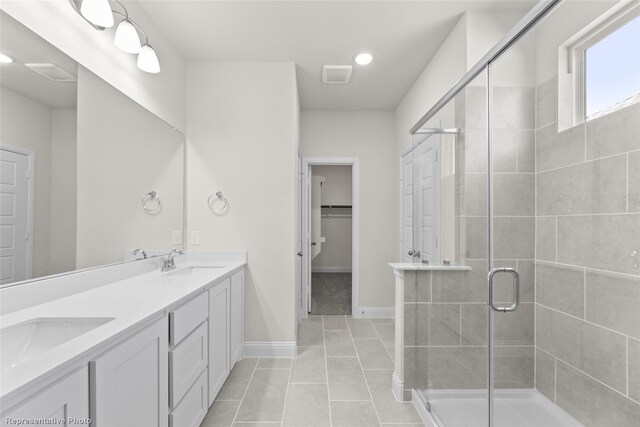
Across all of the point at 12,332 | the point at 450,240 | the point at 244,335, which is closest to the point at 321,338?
the point at 244,335

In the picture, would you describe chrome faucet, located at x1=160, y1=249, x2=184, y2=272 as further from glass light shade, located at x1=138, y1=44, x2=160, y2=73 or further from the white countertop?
glass light shade, located at x1=138, y1=44, x2=160, y2=73

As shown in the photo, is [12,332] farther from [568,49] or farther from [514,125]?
[568,49]

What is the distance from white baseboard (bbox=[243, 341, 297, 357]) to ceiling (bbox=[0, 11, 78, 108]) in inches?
89.2

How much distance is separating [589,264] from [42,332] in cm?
207

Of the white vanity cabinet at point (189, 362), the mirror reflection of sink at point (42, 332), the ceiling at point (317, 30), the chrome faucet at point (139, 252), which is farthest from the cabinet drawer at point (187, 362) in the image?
the ceiling at point (317, 30)

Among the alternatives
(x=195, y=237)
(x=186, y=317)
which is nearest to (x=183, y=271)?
(x=195, y=237)

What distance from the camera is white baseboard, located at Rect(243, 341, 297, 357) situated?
2.71 metres

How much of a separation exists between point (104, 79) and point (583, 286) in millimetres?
2639

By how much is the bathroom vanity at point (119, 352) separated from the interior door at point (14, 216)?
0.09 metres

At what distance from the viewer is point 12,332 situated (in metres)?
1.00

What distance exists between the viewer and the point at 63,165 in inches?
56.1

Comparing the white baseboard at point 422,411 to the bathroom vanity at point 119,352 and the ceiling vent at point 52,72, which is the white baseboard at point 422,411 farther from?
the ceiling vent at point 52,72

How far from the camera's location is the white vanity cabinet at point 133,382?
890 mm

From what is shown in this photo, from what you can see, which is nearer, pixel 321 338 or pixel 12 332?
pixel 12 332
